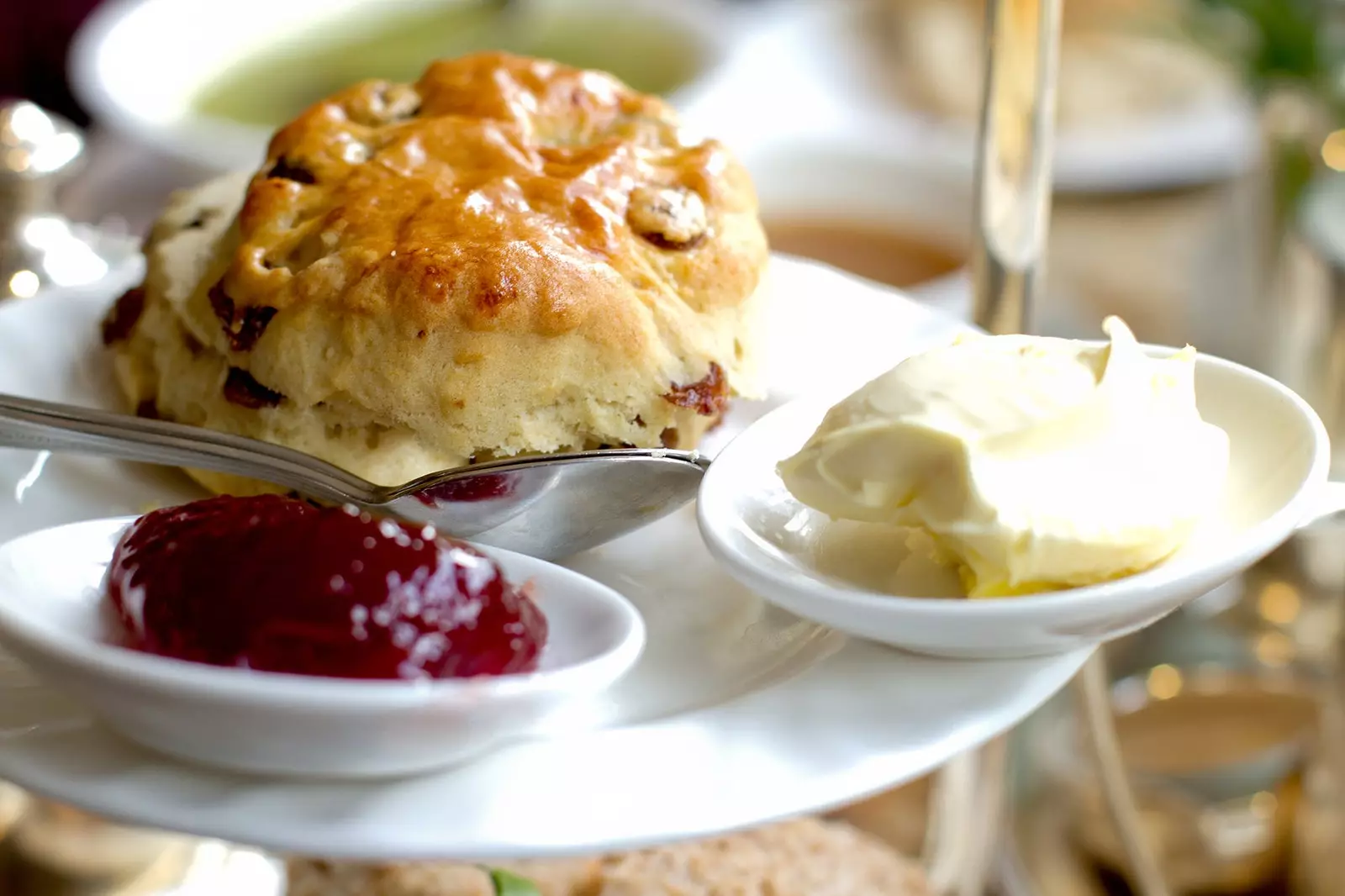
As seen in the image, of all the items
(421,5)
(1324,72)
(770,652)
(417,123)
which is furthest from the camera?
(421,5)

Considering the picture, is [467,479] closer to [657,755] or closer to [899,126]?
[657,755]

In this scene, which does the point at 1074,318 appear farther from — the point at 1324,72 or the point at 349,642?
the point at 349,642

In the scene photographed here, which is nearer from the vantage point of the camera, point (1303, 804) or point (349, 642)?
point (349, 642)

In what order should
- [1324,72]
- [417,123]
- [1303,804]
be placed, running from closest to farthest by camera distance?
1. [417,123]
2. [1303,804]
3. [1324,72]

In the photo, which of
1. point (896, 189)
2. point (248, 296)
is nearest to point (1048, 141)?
point (248, 296)

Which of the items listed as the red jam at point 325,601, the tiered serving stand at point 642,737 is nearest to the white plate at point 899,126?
the tiered serving stand at point 642,737

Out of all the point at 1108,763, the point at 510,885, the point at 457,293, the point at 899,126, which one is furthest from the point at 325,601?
the point at 899,126
